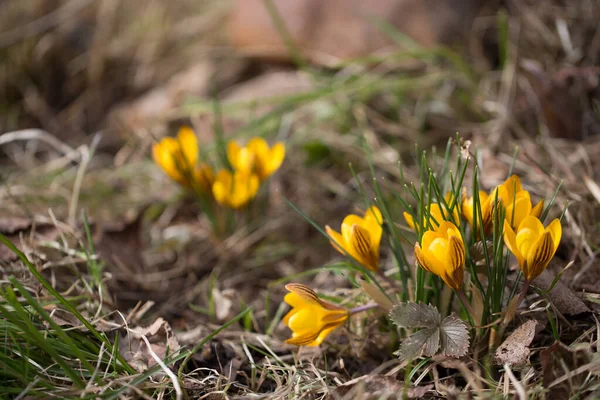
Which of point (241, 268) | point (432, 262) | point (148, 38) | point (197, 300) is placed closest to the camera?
point (432, 262)

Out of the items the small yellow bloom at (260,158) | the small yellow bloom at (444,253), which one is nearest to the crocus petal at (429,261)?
the small yellow bloom at (444,253)

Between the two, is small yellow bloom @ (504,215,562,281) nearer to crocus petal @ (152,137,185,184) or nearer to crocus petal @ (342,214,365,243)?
crocus petal @ (342,214,365,243)

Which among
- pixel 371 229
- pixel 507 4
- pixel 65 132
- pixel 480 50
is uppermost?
pixel 507 4

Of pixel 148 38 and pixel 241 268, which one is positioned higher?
pixel 148 38

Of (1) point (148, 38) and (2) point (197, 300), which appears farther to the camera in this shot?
(1) point (148, 38)

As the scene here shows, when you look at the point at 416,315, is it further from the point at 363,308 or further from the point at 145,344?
the point at 145,344

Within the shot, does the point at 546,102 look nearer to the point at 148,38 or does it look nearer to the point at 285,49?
the point at 285,49

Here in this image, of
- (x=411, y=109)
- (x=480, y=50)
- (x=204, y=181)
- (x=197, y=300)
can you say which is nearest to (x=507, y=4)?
(x=480, y=50)

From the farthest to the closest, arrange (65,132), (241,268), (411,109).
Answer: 1. (65,132)
2. (411,109)
3. (241,268)
